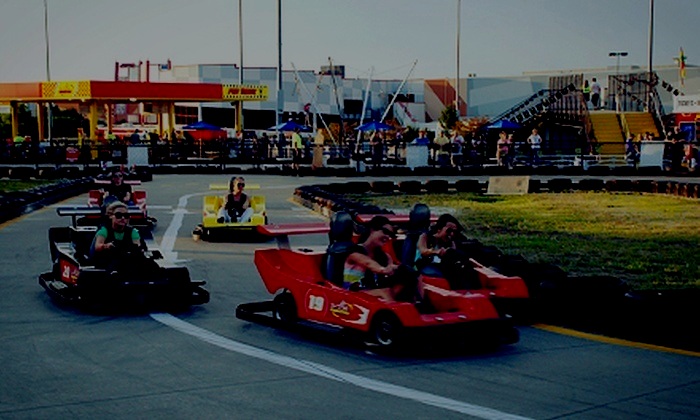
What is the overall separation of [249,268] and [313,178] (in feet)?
66.4

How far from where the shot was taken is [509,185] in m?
25.1

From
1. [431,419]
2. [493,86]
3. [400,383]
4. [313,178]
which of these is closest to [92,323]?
[400,383]

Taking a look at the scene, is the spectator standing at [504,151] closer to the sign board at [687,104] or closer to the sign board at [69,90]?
the sign board at [687,104]

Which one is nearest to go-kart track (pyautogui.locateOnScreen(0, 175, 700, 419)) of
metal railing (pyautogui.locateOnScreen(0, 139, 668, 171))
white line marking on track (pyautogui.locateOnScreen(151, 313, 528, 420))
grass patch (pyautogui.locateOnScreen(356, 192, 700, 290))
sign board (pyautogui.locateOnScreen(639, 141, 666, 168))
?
white line marking on track (pyautogui.locateOnScreen(151, 313, 528, 420))

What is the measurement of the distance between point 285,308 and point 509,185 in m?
17.9

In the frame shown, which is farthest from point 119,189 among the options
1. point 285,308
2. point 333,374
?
point 333,374

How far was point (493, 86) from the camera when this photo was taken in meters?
68.4

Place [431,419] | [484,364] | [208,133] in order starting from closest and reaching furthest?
[431,419] < [484,364] < [208,133]

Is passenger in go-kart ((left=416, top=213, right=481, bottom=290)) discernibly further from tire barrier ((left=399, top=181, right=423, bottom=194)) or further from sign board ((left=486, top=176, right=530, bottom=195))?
sign board ((left=486, top=176, right=530, bottom=195))

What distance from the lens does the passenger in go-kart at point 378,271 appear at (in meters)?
7.04

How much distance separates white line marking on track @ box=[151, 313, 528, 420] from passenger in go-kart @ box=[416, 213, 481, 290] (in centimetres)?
147

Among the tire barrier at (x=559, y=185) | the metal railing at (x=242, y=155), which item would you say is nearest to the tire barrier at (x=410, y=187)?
the tire barrier at (x=559, y=185)

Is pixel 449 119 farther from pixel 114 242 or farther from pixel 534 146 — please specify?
pixel 114 242

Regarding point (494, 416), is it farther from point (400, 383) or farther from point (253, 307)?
point (253, 307)
